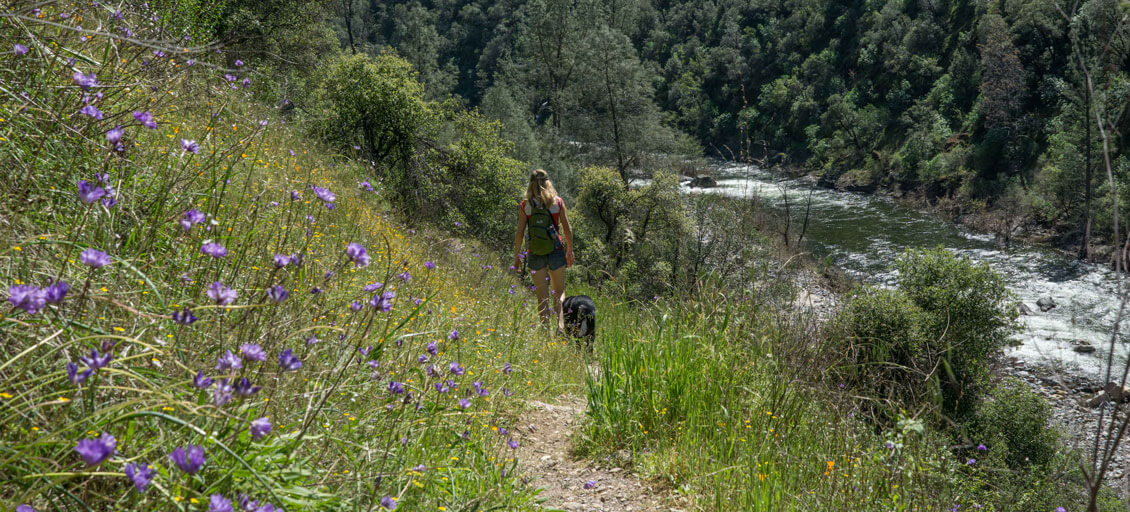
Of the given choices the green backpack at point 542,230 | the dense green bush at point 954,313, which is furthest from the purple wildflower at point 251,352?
the dense green bush at point 954,313

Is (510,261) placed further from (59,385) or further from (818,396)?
(59,385)

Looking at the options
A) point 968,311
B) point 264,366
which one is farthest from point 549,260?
point 968,311

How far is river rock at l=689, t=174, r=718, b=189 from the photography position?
32.9m

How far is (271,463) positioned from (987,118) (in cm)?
4650

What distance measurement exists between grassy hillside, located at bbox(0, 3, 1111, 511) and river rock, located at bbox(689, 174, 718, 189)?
28.7 meters

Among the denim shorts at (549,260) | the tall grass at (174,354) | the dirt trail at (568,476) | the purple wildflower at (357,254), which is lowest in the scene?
the dirt trail at (568,476)

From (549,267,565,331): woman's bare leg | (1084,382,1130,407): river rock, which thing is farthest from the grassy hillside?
(549,267,565,331): woman's bare leg

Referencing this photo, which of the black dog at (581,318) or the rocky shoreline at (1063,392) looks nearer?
the black dog at (581,318)

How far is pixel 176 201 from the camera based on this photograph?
91.7 inches

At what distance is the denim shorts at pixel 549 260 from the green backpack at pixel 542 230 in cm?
5

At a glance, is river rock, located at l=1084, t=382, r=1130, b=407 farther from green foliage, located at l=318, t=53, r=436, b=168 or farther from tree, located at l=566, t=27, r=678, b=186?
tree, located at l=566, t=27, r=678, b=186

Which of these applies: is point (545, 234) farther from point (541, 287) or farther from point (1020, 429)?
point (1020, 429)

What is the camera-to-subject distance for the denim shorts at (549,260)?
645 centimetres

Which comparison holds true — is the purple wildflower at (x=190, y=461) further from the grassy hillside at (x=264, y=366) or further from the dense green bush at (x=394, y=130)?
the dense green bush at (x=394, y=130)
